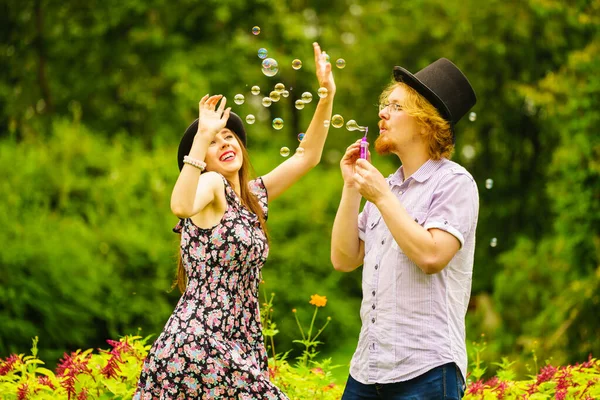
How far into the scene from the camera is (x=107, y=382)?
437 cm

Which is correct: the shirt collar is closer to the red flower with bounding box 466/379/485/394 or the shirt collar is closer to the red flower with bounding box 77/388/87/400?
the red flower with bounding box 466/379/485/394

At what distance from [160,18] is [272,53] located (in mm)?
2129

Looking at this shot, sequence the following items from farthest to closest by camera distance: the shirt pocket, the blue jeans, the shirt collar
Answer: the shirt collar → the shirt pocket → the blue jeans

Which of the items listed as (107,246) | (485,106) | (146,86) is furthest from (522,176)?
(107,246)

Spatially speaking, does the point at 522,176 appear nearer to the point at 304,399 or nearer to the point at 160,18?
the point at 160,18

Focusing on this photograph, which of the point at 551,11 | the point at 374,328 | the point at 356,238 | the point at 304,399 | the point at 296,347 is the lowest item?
the point at 296,347

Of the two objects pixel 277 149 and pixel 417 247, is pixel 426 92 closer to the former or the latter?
pixel 417 247

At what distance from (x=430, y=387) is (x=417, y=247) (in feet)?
1.65

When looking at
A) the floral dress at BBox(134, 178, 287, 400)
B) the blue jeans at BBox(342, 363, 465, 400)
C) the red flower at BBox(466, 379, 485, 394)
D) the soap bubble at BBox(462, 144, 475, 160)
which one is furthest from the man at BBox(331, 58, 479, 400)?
the soap bubble at BBox(462, 144, 475, 160)

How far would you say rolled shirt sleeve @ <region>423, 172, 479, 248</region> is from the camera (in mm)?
3125

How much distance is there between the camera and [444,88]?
11.2 feet

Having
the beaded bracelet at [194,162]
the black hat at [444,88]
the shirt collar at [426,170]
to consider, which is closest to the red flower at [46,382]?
the beaded bracelet at [194,162]

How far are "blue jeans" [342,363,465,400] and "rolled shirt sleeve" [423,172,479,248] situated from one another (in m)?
0.46

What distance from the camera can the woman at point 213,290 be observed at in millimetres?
3445
